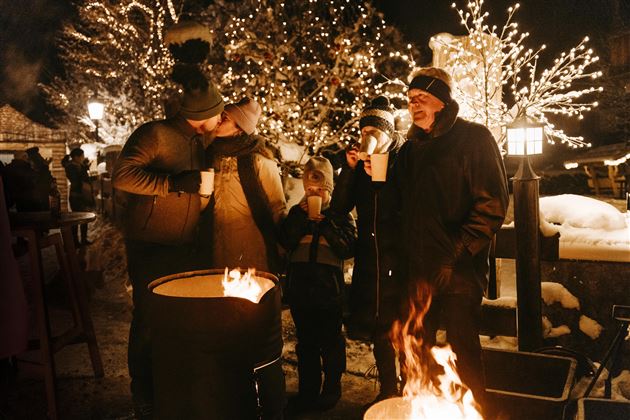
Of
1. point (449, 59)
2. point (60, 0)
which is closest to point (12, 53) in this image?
point (60, 0)

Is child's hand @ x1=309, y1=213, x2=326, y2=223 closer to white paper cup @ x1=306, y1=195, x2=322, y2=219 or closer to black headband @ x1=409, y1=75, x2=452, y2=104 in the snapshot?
white paper cup @ x1=306, y1=195, x2=322, y2=219

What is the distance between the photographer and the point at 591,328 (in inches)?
193

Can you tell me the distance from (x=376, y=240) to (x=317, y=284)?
0.58 m

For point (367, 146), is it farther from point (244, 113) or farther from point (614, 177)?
point (614, 177)

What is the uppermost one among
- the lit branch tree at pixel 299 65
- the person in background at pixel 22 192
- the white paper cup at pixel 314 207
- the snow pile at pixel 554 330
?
the lit branch tree at pixel 299 65

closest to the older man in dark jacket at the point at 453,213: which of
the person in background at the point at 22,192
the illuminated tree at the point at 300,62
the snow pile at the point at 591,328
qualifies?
the snow pile at the point at 591,328

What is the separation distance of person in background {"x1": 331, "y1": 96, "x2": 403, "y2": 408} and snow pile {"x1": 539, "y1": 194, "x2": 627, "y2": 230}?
232 cm

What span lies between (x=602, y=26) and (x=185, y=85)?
24.6m

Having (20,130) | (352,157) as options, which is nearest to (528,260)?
(352,157)

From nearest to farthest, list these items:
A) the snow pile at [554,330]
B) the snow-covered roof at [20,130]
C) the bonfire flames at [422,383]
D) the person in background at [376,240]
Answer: the bonfire flames at [422,383], the person in background at [376,240], the snow pile at [554,330], the snow-covered roof at [20,130]

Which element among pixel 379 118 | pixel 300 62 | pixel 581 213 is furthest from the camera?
pixel 300 62

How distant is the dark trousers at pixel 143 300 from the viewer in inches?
146

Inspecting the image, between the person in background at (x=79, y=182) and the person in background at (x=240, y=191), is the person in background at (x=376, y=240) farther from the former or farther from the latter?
the person in background at (x=79, y=182)

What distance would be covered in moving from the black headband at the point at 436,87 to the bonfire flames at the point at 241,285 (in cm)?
164
